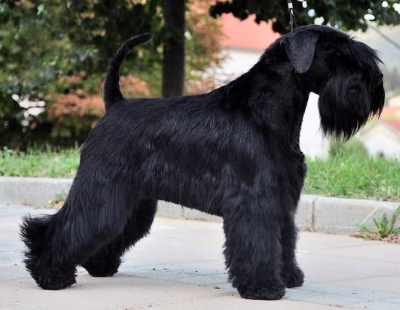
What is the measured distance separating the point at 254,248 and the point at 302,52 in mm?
1088

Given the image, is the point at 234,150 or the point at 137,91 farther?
the point at 137,91

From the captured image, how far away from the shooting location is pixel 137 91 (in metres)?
19.8

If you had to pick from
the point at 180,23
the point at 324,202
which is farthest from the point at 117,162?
the point at 180,23

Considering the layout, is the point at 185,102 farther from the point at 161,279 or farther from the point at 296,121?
the point at 161,279

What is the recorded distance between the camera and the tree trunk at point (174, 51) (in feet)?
→ 43.1

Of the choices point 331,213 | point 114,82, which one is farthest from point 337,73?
point 331,213

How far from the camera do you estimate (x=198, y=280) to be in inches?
233

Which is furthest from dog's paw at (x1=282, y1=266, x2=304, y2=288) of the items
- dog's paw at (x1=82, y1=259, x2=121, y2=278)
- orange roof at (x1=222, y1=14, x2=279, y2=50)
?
orange roof at (x1=222, y1=14, x2=279, y2=50)

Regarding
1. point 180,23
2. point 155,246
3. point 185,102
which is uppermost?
point 180,23

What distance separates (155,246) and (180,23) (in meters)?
6.22

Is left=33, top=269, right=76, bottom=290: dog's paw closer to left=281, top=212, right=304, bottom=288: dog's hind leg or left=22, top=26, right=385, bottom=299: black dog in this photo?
left=22, top=26, right=385, bottom=299: black dog

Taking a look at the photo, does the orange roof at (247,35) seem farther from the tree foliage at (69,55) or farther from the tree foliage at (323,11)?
the tree foliage at (323,11)

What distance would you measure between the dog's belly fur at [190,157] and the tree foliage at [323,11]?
6.43 m

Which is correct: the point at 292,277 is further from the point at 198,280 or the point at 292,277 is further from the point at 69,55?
the point at 69,55
